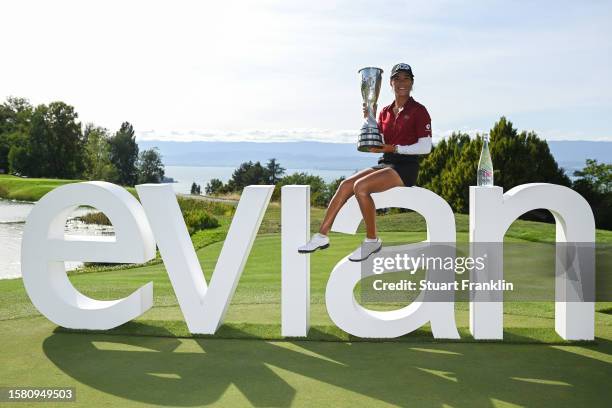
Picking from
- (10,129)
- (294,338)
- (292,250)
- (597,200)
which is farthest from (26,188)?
(294,338)

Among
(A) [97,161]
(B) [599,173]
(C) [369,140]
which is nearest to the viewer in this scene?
(C) [369,140]

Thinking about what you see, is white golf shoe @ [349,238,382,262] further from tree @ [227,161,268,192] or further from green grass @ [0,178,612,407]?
tree @ [227,161,268,192]

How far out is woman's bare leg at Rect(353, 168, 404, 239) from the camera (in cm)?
697

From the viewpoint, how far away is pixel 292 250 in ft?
23.5

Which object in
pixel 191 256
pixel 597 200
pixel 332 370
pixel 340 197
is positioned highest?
pixel 340 197

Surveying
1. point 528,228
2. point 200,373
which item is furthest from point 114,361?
point 528,228

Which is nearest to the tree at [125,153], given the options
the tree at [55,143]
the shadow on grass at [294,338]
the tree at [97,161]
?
the tree at [97,161]

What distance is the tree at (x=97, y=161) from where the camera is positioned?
5772 centimetres

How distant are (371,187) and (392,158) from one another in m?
0.42

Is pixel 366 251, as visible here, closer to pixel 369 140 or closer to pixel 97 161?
pixel 369 140

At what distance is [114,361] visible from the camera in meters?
6.28

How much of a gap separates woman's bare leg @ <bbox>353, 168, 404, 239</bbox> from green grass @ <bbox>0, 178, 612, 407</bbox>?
4.56ft

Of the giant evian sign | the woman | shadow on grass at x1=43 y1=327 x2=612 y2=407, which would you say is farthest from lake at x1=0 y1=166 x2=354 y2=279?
shadow on grass at x1=43 y1=327 x2=612 y2=407

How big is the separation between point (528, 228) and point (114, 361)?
12.5 meters
